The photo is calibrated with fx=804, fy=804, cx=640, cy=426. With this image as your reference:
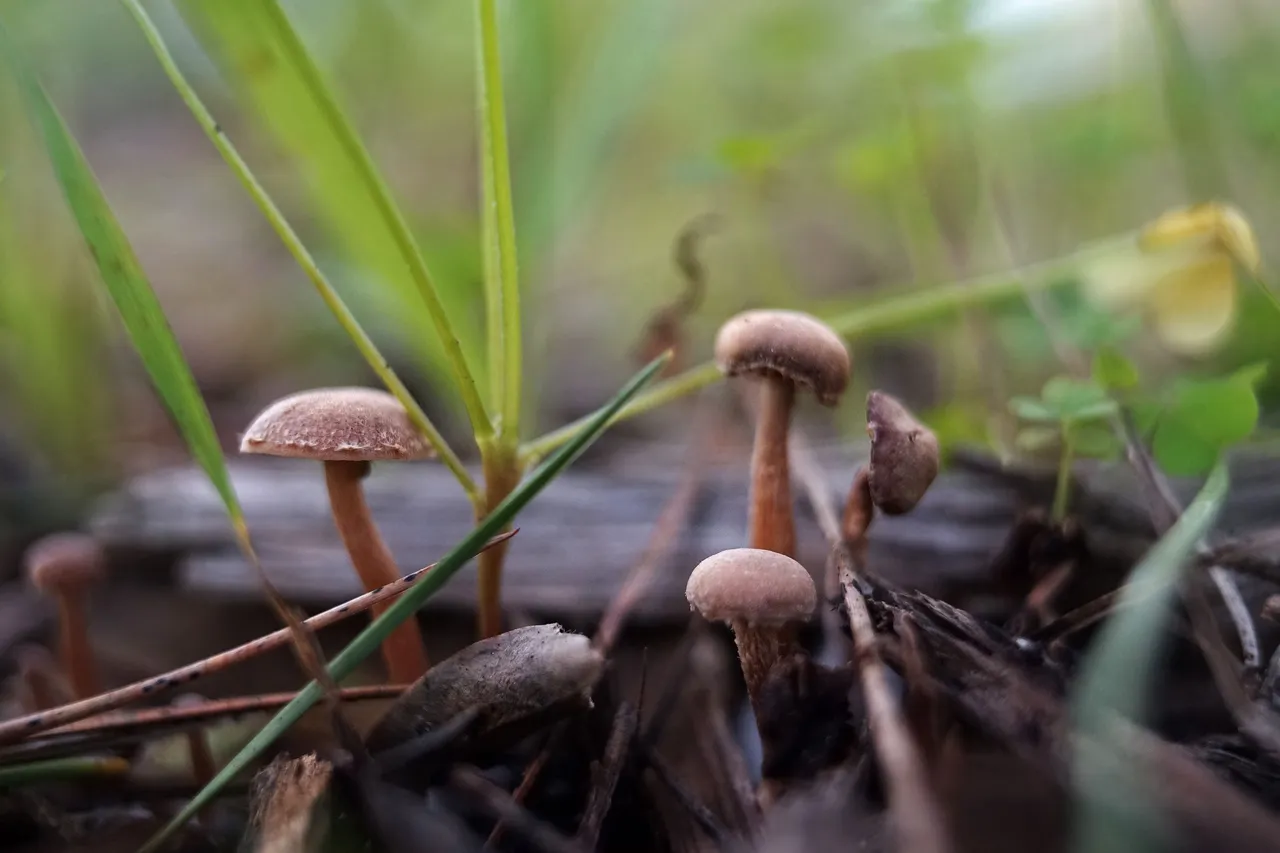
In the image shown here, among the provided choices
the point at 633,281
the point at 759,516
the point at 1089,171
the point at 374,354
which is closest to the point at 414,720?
the point at 374,354

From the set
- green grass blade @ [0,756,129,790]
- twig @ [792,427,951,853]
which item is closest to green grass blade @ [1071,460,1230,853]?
twig @ [792,427,951,853]

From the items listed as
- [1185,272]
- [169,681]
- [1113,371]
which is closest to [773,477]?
[1113,371]

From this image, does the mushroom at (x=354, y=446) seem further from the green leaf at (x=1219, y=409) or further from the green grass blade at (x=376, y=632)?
the green leaf at (x=1219, y=409)

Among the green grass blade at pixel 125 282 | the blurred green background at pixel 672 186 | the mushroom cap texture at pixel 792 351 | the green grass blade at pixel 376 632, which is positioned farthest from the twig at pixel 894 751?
the blurred green background at pixel 672 186

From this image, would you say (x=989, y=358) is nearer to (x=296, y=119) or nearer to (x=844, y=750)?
(x=844, y=750)

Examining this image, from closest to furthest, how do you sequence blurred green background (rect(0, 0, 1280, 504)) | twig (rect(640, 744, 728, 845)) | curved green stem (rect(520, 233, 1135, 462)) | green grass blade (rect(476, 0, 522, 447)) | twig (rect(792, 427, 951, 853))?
twig (rect(792, 427, 951, 853)) < twig (rect(640, 744, 728, 845)) < green grass blade (rect(476, 0, 522, 447)) < curved green stem (rect(520, 233, 1135, 462)) < blurred green background (rect(0, 0, 1280, 504))

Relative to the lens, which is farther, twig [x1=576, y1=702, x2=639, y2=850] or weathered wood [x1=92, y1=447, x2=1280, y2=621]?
weathered wood [x1=92, y1=447, x2=1280, y2=621]

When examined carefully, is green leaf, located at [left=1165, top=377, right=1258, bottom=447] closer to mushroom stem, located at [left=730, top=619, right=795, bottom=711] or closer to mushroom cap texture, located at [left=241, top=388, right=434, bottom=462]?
mushroom stem, located at [left=730, top=619, right=795, bottom=711]

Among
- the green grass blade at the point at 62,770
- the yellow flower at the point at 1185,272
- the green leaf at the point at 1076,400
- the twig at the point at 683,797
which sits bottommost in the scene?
the twig at the point at 683,797

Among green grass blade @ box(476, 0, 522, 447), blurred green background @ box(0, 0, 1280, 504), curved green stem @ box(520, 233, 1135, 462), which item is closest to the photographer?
green grass blade @ box(476, 0, 522, 447)
